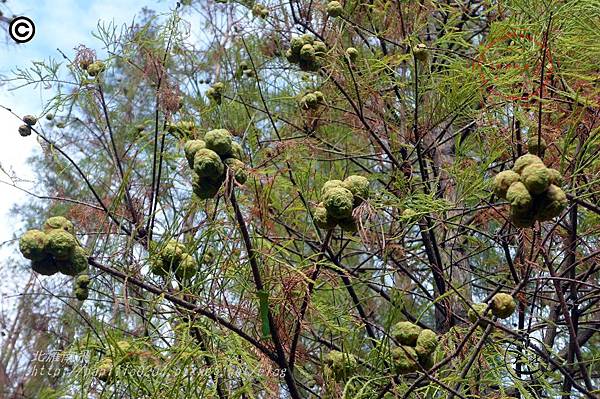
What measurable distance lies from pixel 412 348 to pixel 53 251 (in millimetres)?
388

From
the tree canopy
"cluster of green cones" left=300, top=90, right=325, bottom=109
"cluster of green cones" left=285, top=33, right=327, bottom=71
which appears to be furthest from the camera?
"cluster of green cones" left=300, top=90, right=325, bottom=109

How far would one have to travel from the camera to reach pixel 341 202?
64cm

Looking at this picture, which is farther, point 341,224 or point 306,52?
point 306,52

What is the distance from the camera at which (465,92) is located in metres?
1.09

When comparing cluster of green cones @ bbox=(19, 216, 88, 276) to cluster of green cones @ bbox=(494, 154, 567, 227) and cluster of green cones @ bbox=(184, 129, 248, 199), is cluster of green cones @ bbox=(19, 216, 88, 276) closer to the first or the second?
cluster of green cones @ bbox=(184, 129, 248, 199)

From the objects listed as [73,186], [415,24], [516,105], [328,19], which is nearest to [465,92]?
[516,105]

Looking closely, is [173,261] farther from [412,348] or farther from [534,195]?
[534,195]

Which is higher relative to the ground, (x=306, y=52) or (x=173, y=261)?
(x=306, y=52)

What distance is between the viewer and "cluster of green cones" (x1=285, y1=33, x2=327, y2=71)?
3.52 feet

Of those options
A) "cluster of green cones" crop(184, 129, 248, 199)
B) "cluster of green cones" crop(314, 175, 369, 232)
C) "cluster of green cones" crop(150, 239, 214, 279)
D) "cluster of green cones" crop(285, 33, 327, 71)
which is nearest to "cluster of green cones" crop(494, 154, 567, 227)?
"cluster of green cones" crop(314, 175, 369, 232)

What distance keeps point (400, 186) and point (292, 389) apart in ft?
1.50

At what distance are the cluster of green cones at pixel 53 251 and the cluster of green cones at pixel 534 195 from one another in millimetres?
401

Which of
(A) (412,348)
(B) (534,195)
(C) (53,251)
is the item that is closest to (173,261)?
(C) (53,251)

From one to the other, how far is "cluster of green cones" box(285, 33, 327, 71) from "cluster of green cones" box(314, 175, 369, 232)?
1.51ft
